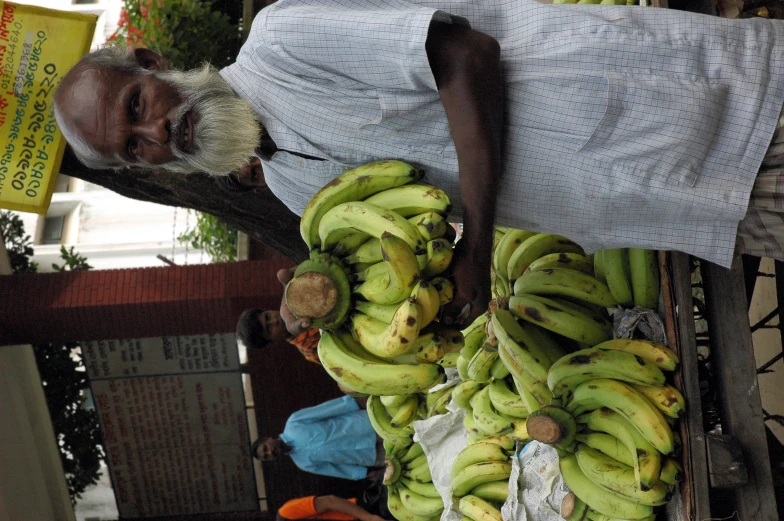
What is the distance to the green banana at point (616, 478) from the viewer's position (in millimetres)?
2014

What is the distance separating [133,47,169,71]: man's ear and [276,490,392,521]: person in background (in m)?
3.29

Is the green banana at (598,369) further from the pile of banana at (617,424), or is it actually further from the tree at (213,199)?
the tree at (213,199)

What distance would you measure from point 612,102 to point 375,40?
0.56 meters

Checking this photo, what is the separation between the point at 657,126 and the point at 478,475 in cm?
153

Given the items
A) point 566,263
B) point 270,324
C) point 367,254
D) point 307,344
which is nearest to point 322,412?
point 307,344

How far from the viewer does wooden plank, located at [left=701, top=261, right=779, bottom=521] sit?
1.95m

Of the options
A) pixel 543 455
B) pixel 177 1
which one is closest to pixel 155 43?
pixel 177 1

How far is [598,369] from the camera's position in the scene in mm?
2057

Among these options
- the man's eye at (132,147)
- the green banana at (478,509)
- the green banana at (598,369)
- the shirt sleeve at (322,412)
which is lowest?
the shirt sleeve at (322,412)

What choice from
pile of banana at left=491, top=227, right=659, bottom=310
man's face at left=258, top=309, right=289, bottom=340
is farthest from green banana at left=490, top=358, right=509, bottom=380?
man's face at left=258, top=309, right=289, bottom=340

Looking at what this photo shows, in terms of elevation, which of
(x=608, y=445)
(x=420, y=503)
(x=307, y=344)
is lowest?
(x=420, y=503)

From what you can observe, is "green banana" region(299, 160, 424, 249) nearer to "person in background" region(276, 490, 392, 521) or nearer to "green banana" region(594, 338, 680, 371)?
"green banana" region(594, 338, 680, 371)

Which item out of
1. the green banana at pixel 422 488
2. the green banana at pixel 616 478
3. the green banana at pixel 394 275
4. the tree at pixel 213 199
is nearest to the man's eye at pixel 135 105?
the green banana at pixel 394 275

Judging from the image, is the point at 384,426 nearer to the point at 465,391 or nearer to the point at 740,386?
the point at 465,391
